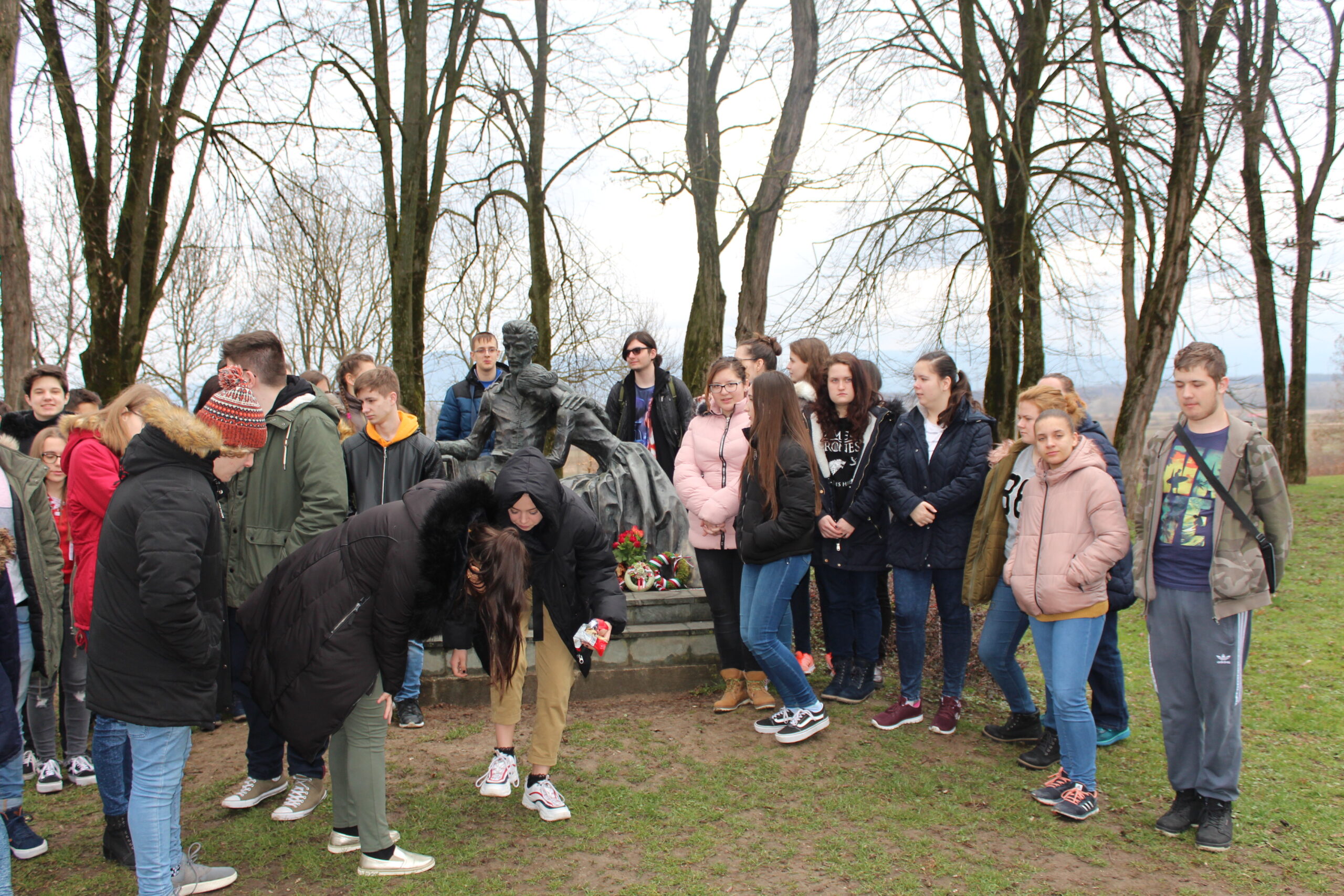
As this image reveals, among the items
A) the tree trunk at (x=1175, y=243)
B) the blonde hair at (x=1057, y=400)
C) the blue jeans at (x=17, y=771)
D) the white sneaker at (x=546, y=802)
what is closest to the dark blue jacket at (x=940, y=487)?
the blonde hair at (x=1057, y=400)

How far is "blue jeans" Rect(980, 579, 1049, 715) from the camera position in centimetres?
426

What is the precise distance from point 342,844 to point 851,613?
2917 mm

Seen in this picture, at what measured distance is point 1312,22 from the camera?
1295cm

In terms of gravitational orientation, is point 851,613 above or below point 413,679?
above

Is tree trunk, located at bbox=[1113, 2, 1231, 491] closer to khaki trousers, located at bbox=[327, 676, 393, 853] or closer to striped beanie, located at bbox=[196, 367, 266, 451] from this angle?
khaki trousers, located at bbox=[327, 676, 393, 853]

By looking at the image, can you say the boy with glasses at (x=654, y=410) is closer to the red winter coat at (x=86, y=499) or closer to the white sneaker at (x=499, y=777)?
the white sneaker at (x=499, y=777)

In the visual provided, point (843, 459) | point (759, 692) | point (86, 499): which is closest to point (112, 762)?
point (86, 499)

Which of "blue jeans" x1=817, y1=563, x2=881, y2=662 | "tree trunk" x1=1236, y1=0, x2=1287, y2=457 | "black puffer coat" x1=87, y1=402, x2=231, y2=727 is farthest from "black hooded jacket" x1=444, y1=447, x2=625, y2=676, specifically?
"tree trunk" x1=1236, y1=0, x2=1287, y2=457

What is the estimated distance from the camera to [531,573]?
346cm

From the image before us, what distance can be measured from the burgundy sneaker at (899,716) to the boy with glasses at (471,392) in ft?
12.2

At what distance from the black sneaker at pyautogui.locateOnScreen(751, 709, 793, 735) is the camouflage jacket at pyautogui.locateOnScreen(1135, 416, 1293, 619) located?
2038mm

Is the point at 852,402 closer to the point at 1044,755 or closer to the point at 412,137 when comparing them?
the point at 1044,755

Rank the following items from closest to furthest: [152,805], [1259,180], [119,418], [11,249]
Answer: [152,805] → [119,418] → [11,249] → [1259,180]

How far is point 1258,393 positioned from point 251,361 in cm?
1506
